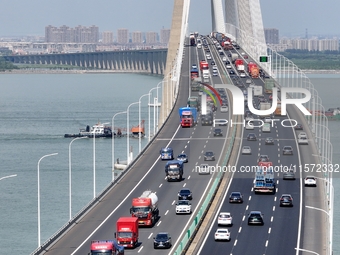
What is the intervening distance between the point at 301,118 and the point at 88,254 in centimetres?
4423

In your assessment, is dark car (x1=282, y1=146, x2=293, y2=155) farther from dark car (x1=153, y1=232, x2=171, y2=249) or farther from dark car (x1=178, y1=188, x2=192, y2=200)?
dark car (x1=153, y1=232, x2=171, y2=249)

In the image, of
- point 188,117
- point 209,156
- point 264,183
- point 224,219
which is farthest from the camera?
point 188,117

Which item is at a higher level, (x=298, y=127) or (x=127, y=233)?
(x=298, y=127)

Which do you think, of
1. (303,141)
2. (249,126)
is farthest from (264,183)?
(249,126)

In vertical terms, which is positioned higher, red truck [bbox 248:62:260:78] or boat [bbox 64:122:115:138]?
red truck [bbox 248:62:260:78]

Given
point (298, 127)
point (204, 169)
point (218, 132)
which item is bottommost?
point (204, 169)

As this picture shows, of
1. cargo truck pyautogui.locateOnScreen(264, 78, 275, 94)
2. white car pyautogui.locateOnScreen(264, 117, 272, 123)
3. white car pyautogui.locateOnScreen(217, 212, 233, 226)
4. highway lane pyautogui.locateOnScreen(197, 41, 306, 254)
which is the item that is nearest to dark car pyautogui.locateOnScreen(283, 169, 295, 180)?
highway lane pyautogui.locateOnScreen(197, 41, 306, 254)

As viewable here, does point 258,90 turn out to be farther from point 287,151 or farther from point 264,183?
point 264,183

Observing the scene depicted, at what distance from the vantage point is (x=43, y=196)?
63531mm

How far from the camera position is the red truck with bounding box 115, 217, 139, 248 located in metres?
39.1

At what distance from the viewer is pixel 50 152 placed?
290 feet

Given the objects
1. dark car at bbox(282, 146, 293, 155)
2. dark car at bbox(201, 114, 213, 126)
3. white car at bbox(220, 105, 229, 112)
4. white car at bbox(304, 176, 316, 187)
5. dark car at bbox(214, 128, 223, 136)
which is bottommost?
white car at bbox(304, 176, 316, 187)

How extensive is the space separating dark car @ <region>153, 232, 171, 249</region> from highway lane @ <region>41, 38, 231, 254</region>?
0.29m

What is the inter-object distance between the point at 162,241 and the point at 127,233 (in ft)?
4.52
